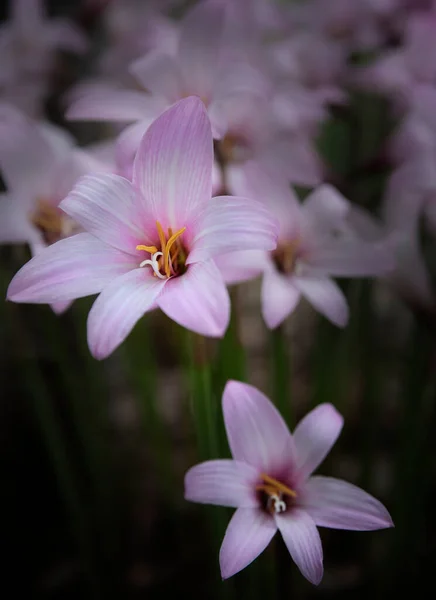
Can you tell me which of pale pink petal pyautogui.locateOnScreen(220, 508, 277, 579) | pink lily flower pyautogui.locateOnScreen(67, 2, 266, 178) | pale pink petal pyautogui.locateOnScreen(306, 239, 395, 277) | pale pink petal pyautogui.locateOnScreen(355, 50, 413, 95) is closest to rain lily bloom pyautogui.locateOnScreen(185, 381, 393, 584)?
pale pink petal pyautogui.locateOnScreen(220, 508, 277, 579)

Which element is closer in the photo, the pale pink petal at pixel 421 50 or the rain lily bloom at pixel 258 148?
the rain lily bloom at pixel 258 148

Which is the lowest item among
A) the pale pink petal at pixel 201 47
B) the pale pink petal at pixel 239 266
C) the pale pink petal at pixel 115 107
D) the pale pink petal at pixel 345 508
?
the pale pink petal at pixel 345 508

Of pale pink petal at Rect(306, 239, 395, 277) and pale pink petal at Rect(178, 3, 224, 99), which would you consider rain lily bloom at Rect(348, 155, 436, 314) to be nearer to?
pale pink petal at Rect(306, 239, 395, 277)

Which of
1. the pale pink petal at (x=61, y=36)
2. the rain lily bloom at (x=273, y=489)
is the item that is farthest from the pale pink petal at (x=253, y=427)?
the pale pink petal at (x=61, y=36)

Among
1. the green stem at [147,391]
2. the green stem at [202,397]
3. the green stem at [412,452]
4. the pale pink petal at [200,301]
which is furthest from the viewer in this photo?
the green stem at [147,391]

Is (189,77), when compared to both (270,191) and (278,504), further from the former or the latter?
(278,504)

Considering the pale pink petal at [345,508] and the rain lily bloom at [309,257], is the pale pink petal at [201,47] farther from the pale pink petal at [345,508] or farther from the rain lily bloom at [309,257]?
the pale pink petal at [345,508]

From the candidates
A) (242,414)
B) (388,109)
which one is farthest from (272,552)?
(388,109)
